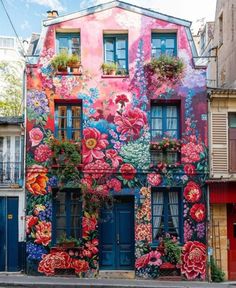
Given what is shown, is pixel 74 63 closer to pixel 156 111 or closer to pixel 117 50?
pixel 117 50

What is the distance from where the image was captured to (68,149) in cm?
1775

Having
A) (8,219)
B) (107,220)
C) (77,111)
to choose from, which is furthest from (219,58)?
(8,219)

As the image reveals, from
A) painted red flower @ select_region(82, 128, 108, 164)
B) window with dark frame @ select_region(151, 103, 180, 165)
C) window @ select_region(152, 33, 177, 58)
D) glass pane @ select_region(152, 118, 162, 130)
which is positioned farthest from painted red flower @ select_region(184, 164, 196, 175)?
window @ select_region(152, 33, 177, 58)

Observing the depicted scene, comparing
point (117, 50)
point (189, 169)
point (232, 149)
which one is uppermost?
point (117, 50)

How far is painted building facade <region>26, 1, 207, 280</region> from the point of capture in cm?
1761

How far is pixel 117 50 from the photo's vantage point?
18.8 m

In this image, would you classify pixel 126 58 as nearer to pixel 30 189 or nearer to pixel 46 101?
pixel 46 101

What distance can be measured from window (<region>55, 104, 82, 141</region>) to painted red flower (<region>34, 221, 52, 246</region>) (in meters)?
3.08

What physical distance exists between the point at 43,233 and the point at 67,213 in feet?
3.48

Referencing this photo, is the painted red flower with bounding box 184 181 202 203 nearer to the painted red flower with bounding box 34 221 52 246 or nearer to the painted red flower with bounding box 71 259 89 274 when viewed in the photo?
the painted red flower with bounding box 71 259 89 274

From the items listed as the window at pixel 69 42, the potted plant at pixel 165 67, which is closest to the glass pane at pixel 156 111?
the potted plant at pixel 165 67

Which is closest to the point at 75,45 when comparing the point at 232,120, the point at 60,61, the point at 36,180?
the point at 60,61

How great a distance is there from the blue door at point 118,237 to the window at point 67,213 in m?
0.84

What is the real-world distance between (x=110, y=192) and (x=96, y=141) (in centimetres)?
180
